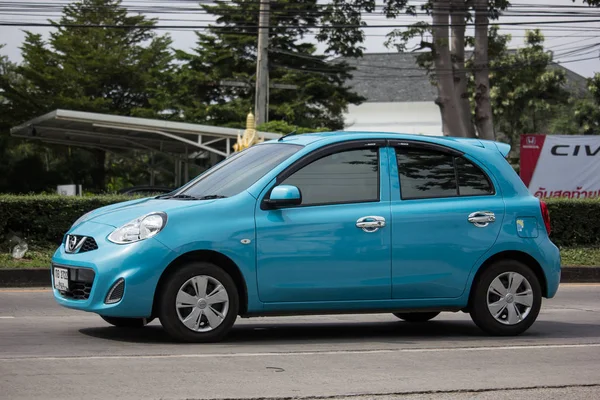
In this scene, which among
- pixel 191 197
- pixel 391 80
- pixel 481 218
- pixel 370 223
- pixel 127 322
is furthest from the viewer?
pixel 391 80

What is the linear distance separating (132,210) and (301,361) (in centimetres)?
188

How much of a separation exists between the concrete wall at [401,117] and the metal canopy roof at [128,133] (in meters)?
30.7

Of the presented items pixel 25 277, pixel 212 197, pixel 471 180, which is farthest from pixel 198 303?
pixel 25 277

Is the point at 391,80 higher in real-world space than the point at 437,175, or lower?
higher

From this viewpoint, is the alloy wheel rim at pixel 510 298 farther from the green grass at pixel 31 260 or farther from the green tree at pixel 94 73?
the green tree at pixel 94 73

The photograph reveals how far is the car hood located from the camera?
7902 mm

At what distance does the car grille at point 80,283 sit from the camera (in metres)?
7.77

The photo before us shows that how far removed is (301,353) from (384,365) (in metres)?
0.76

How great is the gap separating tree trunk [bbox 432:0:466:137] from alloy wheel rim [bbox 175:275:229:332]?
886 inches

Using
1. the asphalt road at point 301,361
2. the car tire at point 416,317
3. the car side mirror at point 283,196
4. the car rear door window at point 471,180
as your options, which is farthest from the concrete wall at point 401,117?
the car side mirror at point 283,196

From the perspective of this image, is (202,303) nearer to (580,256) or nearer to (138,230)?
(138,230)

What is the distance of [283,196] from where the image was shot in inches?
314

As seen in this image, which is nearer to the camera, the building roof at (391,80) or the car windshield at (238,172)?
the car windshield at (238,172)

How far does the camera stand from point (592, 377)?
6.94 m
